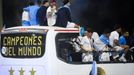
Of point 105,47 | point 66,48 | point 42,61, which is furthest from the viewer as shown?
point 105,47

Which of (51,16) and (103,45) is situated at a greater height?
(51,16)

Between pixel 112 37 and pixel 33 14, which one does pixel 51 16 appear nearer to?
pixel 33 14

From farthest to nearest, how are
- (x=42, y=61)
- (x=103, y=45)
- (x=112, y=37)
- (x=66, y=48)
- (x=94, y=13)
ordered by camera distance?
(x=94, y=13), (x=112, y=37), (x=103, y=45), (x=66, y=48), (x=42, y=61)

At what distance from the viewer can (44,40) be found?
9695mm

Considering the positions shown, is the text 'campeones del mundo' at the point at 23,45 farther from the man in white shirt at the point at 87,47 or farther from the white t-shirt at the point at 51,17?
the white t-shirt at the point at 51,17

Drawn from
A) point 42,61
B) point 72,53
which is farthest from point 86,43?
point 42,61

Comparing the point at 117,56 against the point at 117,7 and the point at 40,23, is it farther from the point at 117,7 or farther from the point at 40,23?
the point at 117,7

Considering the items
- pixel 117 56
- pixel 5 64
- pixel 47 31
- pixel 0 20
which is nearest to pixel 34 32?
pixel 47 31

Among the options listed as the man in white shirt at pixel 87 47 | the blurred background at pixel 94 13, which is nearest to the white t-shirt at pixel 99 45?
the man in white shirt at pixel 87 47

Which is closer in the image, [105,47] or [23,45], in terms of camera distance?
[23,45]

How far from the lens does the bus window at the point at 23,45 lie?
9.72m

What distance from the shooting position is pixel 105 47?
1062 cm

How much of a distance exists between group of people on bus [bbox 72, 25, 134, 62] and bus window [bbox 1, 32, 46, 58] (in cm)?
76

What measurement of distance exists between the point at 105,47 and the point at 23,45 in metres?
1.80
